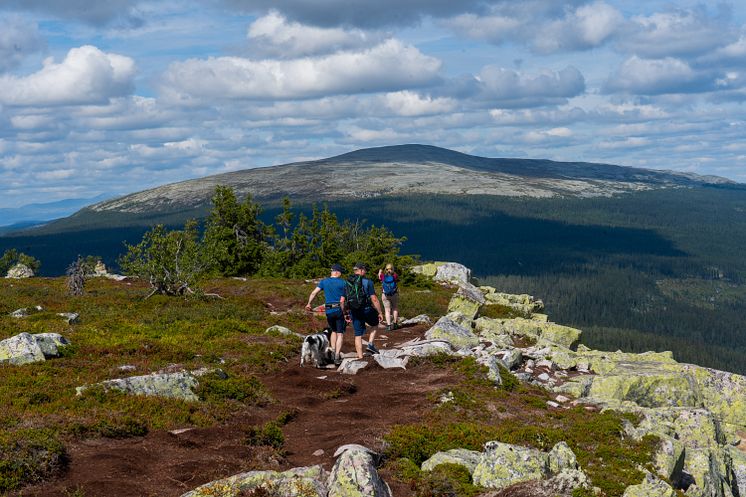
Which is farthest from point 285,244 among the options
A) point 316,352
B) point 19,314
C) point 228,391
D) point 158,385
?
point 158,385

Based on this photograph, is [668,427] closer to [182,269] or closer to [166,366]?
[166,366]

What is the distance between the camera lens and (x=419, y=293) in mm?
44781

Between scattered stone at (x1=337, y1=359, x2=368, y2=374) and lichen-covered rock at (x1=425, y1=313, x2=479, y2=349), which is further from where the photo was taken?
lichen-covered rock at (x1=425, y1=313, x2=479, y2=349)

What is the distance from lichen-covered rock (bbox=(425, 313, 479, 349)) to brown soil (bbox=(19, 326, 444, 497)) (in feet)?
13.3

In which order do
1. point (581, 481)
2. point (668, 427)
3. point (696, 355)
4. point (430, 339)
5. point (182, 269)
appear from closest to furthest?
point (581, 481) < point (668, 427) < point (430, 339) < point (182, 269) < point (696, 355)

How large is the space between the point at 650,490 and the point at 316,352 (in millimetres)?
11873

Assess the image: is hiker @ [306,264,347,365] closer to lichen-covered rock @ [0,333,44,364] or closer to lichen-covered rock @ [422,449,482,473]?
lichen-covered rock @ [422,449,482,473]

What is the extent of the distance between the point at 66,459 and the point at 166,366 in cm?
673

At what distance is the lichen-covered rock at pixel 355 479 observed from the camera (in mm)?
9094

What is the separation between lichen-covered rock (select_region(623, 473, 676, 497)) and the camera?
34.4ft

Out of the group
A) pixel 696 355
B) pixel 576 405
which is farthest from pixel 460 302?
pixel 696 355

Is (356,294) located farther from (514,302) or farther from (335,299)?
(514,302)

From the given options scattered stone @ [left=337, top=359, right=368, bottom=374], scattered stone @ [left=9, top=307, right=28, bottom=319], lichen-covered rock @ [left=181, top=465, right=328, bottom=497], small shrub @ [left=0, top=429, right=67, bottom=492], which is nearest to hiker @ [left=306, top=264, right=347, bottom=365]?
scattered stone @ [left=337, top=359, right=368, bottom=374]

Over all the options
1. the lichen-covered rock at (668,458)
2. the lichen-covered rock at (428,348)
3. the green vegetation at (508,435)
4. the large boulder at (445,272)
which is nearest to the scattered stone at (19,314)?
the lichen-covered rock at (428,348)
